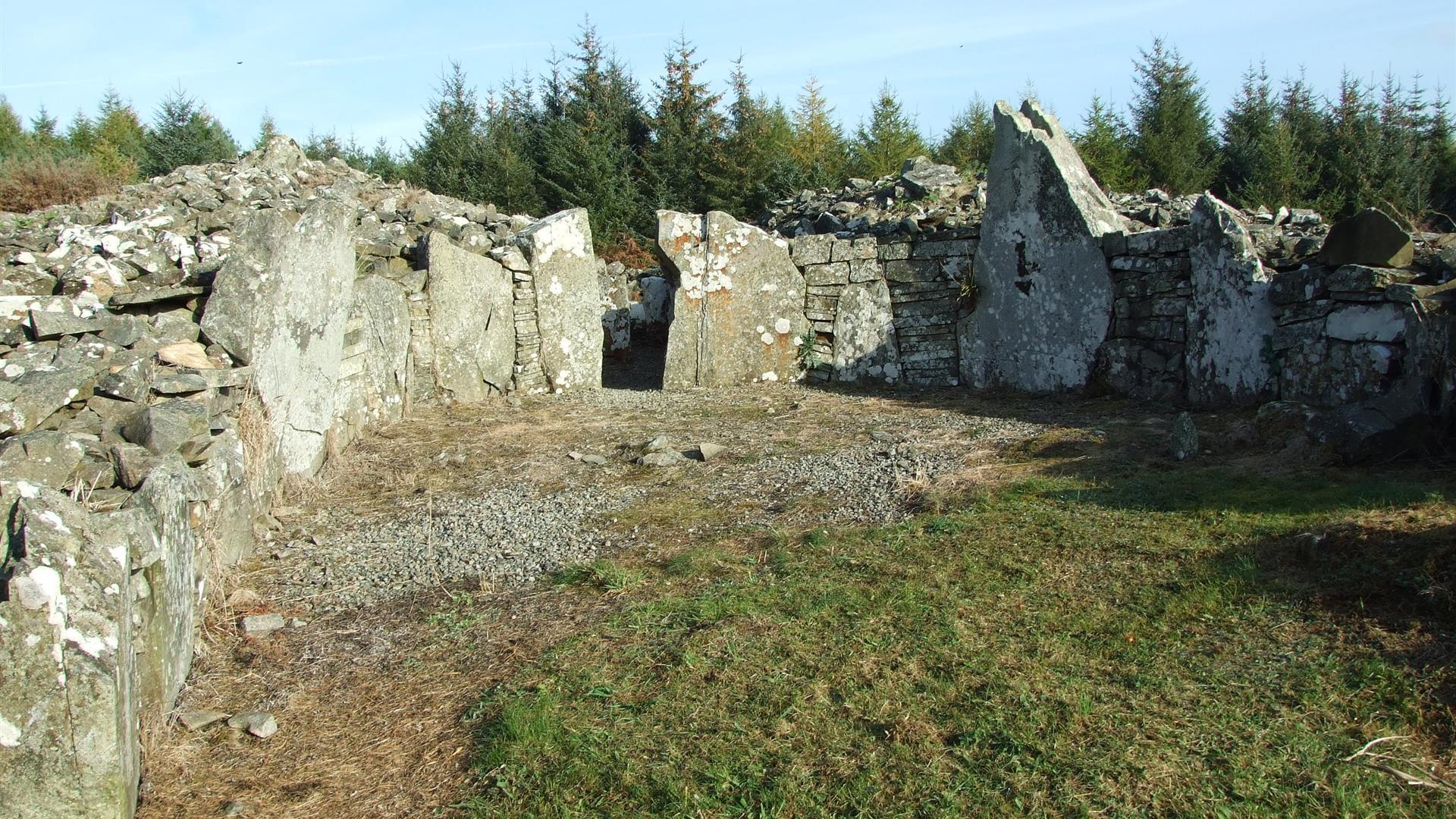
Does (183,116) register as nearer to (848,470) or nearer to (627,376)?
(627,376)

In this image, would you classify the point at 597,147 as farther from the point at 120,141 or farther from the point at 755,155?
the point at 120,141

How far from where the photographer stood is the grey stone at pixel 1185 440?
596 centimetres

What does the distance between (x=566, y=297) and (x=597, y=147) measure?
10781mm

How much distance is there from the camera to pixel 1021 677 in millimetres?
3469

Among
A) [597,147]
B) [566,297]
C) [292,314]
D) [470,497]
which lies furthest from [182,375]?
[597,147]

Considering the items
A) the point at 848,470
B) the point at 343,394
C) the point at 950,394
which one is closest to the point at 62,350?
the point at 343,394

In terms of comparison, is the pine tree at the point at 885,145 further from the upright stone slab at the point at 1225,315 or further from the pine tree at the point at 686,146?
the upright stone slab at the point at 1225,315

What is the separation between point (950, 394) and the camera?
29.3ft

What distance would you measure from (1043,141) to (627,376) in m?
4.59

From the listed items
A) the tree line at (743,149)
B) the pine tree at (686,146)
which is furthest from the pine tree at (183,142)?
the pine tree at (686,146)

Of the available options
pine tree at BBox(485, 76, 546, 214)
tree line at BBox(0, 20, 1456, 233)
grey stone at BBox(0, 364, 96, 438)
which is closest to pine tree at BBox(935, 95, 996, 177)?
tree line at BBox(0, 20, 1456, 233)

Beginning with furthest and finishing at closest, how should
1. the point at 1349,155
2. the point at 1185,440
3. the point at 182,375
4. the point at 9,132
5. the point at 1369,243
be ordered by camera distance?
the point at 9,132
the point at 1349,155
the point at 1369,243
the point at 1185,440
the point at 182,375

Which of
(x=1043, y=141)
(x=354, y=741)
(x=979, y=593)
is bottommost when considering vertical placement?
(x=354, y=741)

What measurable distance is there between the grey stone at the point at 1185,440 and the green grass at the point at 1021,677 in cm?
107
